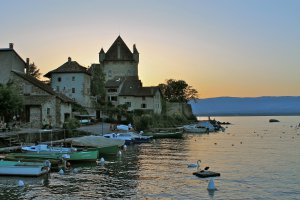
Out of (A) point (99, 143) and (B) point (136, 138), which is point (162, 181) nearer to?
(A) point (99, 143)

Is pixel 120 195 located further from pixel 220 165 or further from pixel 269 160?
pixel 269 160

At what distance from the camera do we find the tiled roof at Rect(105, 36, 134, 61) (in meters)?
122

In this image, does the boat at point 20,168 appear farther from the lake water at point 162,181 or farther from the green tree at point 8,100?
the green tree at point 8,100

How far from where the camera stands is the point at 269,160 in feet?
163

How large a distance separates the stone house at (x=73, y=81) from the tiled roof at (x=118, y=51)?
3166cm

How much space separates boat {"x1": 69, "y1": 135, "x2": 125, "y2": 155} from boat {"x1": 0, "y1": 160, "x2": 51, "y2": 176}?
43.8 ft

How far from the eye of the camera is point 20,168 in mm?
35375

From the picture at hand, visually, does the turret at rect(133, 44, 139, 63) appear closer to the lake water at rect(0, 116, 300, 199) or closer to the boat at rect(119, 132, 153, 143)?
the boat at rect(119, 132, 153, 143)

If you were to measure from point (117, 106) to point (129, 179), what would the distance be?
2642 inches

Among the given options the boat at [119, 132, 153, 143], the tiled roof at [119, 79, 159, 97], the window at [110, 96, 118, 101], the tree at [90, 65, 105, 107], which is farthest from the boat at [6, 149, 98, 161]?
the window at [110, 96, 118, 101]

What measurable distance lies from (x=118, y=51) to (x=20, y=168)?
294 ft

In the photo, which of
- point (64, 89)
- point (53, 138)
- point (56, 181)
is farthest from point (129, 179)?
point (64, 89)

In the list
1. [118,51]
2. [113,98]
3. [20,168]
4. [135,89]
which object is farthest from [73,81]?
[20,168]

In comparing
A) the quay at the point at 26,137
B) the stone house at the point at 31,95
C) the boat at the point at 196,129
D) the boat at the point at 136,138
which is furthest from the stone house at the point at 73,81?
the boat at the point at 196,129
